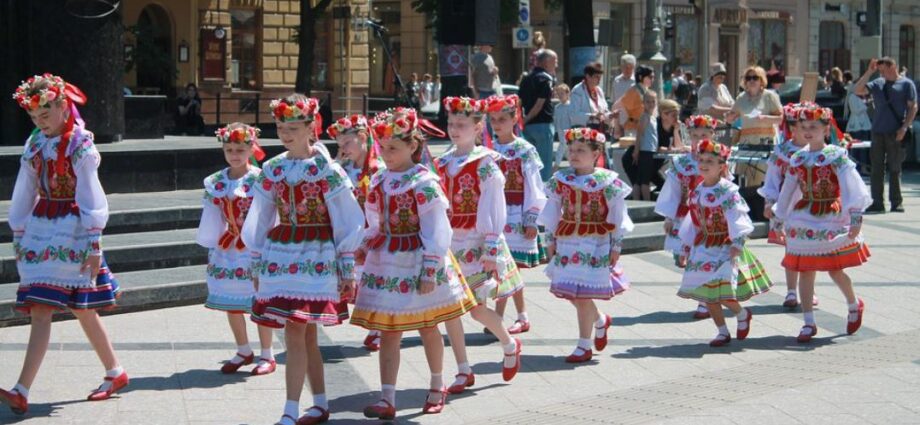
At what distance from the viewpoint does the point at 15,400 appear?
7.97 m

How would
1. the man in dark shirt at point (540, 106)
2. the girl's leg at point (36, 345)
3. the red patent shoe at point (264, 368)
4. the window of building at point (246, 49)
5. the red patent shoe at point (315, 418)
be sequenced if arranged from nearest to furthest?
the red patent shoe at point (315, 418), the girl's leg at point (36, 345), the red patent shoe at point (264, 368), the man in dark shirt at point (540, 106), the window of building at point (246, 49)

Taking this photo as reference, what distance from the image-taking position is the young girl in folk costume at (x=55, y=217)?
8.18 m

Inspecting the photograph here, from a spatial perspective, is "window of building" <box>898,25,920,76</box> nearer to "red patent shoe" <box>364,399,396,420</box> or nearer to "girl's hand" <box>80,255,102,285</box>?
"red patent shoe" <box>364,399,396,420</box>

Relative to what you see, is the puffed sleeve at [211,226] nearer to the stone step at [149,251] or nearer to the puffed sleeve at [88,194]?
the puffed sleeve at [88,194]

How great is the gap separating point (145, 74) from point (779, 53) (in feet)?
89.7

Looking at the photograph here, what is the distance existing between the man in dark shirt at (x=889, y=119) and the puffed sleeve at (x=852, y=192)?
829 cm

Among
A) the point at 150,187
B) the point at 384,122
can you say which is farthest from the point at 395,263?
the point at 150,187

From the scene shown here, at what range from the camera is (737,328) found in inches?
421

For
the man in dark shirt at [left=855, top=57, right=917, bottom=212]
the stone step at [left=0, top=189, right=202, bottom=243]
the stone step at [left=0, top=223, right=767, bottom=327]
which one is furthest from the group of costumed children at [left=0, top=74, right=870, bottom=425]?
the man in dark shirt at [left=855, top=57, right=917, bottom=212]

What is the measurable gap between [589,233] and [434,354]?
6.85ft

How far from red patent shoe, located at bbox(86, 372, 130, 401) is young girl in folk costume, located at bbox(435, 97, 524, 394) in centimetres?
185

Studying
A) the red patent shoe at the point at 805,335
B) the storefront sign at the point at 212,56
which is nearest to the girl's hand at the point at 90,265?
the red patent shoe at the point at 805,335

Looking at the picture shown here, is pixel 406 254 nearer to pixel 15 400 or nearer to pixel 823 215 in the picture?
pixel 15 400

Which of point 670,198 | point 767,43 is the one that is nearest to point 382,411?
point 670,198
